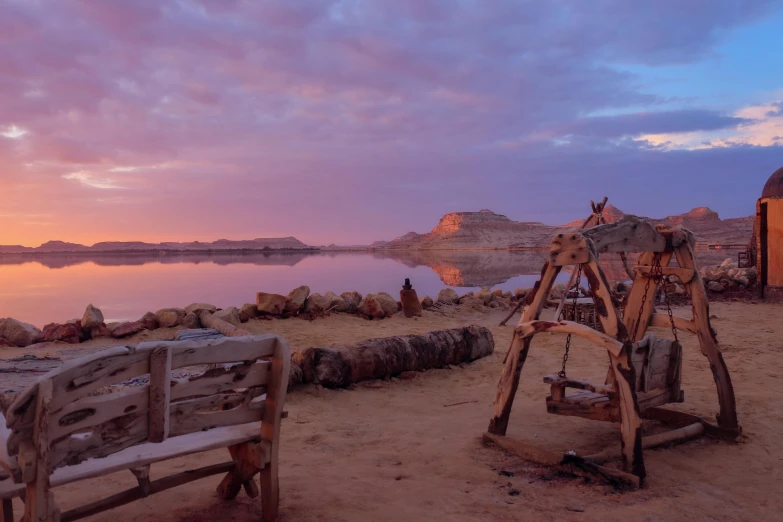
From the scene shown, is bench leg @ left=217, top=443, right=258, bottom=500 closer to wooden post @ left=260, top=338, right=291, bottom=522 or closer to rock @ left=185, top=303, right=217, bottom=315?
wooden post @ left=260, top=338, right=291, bottom=522

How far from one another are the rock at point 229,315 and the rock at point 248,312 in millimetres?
117

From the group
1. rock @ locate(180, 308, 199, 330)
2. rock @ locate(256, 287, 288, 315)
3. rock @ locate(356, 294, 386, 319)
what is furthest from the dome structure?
rock @ locate(180, 308, 199, 330)

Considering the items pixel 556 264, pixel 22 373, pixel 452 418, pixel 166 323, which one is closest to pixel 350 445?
pixel 452 418

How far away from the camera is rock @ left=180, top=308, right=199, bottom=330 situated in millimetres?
10773

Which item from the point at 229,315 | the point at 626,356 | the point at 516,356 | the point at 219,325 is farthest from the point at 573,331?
the point at 229,315

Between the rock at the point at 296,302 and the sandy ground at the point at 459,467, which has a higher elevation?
the rock at the point at 296,302

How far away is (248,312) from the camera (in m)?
11.6

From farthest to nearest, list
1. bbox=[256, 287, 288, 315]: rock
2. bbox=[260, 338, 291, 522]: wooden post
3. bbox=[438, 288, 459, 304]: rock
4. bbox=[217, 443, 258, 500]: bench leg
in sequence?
bbox=[438, 288, 459, 304]: rock
bbox=[256, 287, 288, 315]: rock
bbox=[217, 443, 258, 500]: bench leg
bbox=[260, 338, 291, 522]: wooden post

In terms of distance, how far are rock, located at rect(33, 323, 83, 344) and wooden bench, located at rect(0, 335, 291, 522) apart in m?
7.52

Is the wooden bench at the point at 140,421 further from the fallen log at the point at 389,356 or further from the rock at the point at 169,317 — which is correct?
the rock at the point at 169,317

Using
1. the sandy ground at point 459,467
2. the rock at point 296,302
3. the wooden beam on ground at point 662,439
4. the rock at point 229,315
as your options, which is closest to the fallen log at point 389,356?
the sandy ground at point 459,467

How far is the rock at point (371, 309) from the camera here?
12195 millimetres

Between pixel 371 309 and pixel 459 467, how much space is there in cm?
792

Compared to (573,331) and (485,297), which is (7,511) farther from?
(485,297)
